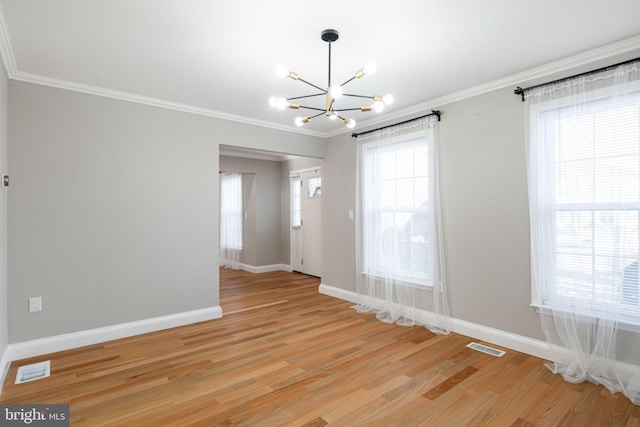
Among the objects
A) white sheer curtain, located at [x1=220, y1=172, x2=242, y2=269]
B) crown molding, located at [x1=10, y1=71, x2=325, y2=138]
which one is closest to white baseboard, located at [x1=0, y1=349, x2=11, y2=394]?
crown molding, located at [x1=10, y1=71, x2=325, y2=138]

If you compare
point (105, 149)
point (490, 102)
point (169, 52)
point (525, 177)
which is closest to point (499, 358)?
point (525, 177)

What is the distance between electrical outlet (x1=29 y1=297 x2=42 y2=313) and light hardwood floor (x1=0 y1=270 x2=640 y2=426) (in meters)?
0.44

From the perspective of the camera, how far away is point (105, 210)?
11.4ft

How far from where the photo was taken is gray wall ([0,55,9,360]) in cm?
269

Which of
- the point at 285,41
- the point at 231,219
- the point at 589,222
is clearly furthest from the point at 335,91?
the point at 231,219

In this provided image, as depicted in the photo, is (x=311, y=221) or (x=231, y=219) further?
(x=231, y=219)

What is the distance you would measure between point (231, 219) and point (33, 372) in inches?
216

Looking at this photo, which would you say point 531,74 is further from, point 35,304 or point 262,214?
point 262,214

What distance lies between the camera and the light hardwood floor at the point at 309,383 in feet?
7.11

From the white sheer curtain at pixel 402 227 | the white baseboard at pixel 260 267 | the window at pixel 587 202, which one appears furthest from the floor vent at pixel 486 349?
the white baseboard at pixel 260 267

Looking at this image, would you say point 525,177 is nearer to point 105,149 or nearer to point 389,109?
point 389,109

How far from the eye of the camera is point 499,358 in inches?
118

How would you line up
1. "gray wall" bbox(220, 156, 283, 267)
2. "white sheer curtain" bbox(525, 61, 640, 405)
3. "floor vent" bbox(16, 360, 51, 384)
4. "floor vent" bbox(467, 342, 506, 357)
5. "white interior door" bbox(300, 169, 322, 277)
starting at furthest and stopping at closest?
1. "gray wall" bbox(220, 156, 283, 267)
2. "white interior door" bbox(300, 169, 322, 277)
3. "floor vent" bbox(467, 342, 506, 357)
4. "floor vent" bbox(16, 360, 51, 384)
5. "white sheer curtain" bbox(525, 61, 640, 405)

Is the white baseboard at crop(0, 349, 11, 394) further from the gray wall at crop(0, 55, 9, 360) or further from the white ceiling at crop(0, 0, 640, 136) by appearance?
the white ceiling at crop(0, 0, 640, 136)
